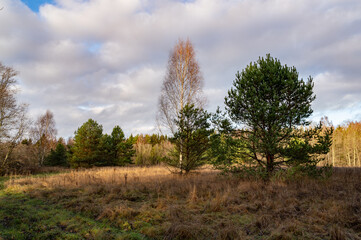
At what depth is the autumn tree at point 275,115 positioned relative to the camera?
842 cm

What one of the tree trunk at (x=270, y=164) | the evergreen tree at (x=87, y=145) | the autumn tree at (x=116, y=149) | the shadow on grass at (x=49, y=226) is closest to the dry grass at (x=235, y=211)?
the shadow on grass at (x=49, y=226)

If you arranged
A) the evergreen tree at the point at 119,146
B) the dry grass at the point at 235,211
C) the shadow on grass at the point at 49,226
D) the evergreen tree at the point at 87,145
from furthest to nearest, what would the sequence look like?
the evergreen tree at the point at 119,146 < the evergreen tree at the point at 87,145 < the dry grass at the point at 235,211 < the shadow on grass at the point at 49,226

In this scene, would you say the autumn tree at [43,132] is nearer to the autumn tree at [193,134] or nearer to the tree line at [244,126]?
the tree line at [244,126]

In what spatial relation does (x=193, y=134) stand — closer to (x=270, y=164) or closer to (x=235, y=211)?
(x=270, y=164)

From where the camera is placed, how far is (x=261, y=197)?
7.13 metres

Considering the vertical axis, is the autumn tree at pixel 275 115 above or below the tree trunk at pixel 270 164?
above

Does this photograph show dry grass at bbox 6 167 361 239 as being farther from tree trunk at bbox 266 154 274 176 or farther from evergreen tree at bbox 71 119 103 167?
evergreen tree at bbox 71 119 103 167

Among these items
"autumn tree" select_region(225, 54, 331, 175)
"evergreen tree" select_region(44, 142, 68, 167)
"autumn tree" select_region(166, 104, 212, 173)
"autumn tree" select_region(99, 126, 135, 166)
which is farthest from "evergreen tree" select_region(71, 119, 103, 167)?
"autumn tree" select_region(225, 54, 331, 175)

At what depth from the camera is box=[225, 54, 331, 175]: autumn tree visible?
8422 millimetres

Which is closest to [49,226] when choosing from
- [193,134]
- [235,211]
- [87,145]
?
[235,211]

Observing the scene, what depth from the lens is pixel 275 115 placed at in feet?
28.1

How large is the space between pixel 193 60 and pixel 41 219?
13.4m

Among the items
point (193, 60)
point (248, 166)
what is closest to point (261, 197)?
point (248, 166)

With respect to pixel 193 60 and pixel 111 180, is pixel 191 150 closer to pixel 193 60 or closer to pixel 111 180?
pixel 111 180
